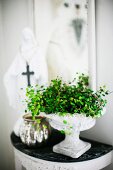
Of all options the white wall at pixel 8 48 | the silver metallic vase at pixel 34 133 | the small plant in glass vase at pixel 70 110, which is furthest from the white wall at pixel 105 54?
the white wall at pixel 8 48

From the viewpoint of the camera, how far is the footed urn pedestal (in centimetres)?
140

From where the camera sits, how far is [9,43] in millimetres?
2291

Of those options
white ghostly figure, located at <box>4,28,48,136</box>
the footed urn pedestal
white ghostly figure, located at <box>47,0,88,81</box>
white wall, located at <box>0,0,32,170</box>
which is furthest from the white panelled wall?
white ghostly figure, located at <box>4,28,48,136</box>

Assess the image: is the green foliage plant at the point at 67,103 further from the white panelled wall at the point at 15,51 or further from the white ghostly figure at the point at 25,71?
the white ghostly figure at the point at 25,71

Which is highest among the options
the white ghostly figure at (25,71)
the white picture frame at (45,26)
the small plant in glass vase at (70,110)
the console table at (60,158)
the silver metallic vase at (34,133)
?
the white picture frame at (45,26)

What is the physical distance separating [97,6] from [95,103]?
0.72m

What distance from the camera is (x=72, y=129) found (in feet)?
4.79

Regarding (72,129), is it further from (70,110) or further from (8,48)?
(8,48)

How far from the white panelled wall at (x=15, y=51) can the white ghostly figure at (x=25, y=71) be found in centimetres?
38

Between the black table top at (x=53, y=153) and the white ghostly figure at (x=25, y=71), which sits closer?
the black table top at (x=53, y=153)

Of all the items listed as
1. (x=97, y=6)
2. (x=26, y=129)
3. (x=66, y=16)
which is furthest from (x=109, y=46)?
(x=26, y=129)

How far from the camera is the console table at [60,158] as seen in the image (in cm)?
144

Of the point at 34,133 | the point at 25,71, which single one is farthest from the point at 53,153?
the point at 25,71

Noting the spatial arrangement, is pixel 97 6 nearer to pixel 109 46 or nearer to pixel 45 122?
pixel 109 46
